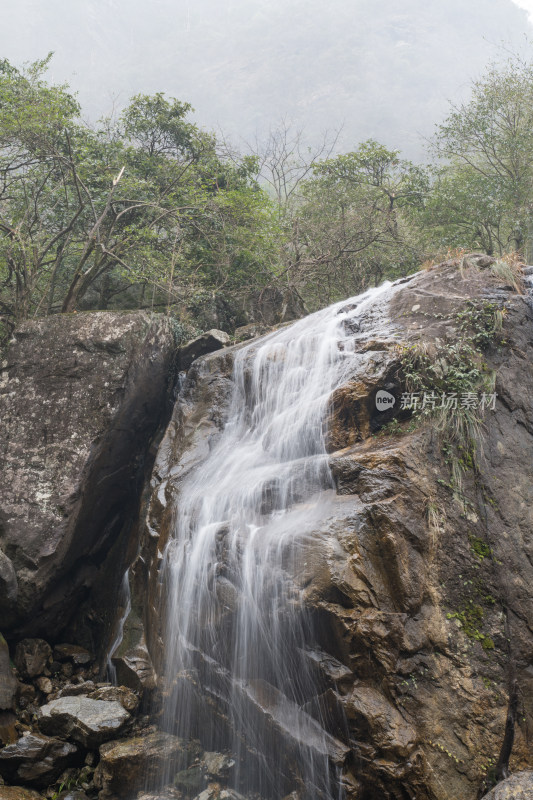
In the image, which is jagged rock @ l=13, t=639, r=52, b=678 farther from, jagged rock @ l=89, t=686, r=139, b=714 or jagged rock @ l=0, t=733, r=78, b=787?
jagged rock @ l=0, t=733, r=78, b=787

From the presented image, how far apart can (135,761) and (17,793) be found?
1.14 metres

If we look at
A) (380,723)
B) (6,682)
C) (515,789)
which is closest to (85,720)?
(6,682)

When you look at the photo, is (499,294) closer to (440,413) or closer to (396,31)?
(440,413)

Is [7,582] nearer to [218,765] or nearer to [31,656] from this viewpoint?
[31,656]

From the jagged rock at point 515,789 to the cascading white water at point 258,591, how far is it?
1204 mm

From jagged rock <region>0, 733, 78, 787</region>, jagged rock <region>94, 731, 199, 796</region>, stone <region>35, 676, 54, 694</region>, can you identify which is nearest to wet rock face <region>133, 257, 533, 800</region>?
jagged rock <region>94, 731, 199, 796</region>

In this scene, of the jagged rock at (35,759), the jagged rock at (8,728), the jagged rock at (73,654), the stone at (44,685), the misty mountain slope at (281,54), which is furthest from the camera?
the misty mountain slope at (281,54)

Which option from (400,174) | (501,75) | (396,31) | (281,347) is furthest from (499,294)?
(396,31)

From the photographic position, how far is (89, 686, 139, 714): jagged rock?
6152mm

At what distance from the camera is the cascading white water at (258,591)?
485 centimetres

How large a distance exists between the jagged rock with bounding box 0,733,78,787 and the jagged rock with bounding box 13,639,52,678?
1617 millimetres

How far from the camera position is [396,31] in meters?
101

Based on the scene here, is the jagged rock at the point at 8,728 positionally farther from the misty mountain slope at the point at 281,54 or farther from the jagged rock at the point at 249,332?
the misty mountain slope at the point at 281,54

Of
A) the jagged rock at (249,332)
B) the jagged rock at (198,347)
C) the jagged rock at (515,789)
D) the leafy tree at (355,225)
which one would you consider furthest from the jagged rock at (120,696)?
the leafy tree at (355,225)
